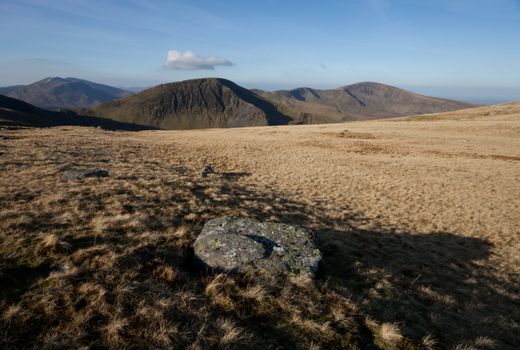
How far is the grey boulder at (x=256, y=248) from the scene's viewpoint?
838cm

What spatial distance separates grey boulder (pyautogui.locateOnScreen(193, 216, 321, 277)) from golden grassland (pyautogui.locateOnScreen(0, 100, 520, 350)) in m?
0.48

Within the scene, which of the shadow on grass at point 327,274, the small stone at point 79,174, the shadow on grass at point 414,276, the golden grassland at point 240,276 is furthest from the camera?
the small stone at point 79,174

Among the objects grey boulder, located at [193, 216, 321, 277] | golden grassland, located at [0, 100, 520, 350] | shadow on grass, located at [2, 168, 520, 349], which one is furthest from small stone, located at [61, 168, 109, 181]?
grey boulder, located at [193, 216, 321, 277]

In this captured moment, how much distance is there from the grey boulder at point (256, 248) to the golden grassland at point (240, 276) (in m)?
0.48

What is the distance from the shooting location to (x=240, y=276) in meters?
7.96

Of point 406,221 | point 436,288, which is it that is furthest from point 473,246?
point 436,288

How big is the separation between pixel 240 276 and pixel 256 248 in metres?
1.12

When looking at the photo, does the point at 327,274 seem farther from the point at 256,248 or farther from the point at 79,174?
the point at 79,174

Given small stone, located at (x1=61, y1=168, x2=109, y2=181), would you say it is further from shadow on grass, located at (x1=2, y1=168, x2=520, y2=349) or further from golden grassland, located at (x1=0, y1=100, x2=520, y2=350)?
shadow on grass, located at (x1=2, y1=168, x2=520, y2=349)

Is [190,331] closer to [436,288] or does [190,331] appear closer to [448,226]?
[436,288]

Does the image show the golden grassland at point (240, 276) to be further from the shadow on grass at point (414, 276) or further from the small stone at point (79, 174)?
the small stone at point (79, 174)

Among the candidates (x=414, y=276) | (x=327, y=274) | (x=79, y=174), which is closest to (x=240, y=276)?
(x=327, y=274)

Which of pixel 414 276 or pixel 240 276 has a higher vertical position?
pixel 240 276

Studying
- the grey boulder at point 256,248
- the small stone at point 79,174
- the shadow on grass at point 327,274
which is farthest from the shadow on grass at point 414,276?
the small stone at point 79,174
